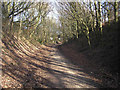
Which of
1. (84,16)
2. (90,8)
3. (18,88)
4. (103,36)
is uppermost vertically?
(90,8)

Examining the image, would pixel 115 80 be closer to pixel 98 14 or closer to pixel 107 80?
pixel 107 80

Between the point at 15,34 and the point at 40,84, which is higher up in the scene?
the point at 15,34

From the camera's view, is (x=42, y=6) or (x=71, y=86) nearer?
(x=71, y=86)

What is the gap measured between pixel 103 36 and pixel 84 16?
11.9 ft

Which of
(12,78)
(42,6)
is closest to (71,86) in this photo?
(12,78)

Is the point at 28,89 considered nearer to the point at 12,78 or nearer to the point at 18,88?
the point at 18,88

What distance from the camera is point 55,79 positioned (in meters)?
6.65

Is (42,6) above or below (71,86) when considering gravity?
above

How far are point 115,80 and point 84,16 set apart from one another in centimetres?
906

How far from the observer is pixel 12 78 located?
559 centimetres

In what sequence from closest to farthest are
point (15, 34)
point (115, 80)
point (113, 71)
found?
point (115, 80) < point (113, 71) < point (15, 34)

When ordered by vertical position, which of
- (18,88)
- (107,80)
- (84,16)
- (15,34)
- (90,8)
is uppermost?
(90,8)

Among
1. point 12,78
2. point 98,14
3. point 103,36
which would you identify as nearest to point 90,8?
point 98,14

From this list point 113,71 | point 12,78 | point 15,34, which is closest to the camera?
point 12,78
